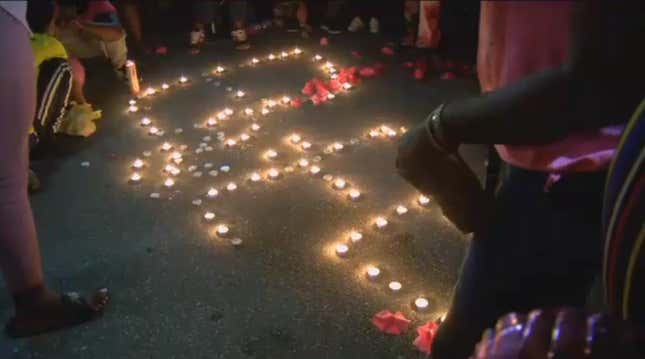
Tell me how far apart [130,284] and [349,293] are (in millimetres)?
954

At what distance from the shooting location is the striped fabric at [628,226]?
0.86 m

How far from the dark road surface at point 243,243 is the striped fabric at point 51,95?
0.76ft

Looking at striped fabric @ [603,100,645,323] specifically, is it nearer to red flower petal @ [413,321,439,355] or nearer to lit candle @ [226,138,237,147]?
red flower petal @ [413,321,439,355]

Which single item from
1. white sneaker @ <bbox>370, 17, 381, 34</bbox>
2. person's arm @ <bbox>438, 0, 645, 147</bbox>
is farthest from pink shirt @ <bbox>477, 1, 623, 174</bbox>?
white sneaker @ <bbox>370, 17, 381, 34</bbox>

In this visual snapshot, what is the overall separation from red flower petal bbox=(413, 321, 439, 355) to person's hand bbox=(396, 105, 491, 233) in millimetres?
1119

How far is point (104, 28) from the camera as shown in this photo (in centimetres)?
494

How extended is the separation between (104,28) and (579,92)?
15.2 feet

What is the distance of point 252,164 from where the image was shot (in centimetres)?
380

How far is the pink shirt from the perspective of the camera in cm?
104

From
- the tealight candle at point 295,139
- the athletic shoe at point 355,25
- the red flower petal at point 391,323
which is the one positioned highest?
the red flower petal at point 391,323

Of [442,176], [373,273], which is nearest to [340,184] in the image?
[373,273]

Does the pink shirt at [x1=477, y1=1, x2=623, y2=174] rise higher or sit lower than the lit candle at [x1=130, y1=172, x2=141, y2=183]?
higher

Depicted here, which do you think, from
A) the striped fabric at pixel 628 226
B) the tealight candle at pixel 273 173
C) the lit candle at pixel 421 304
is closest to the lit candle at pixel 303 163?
the tealight candle at pixel 273 173

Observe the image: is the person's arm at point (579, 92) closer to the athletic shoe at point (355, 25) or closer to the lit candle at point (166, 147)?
the lit candle at point (166, 147)
